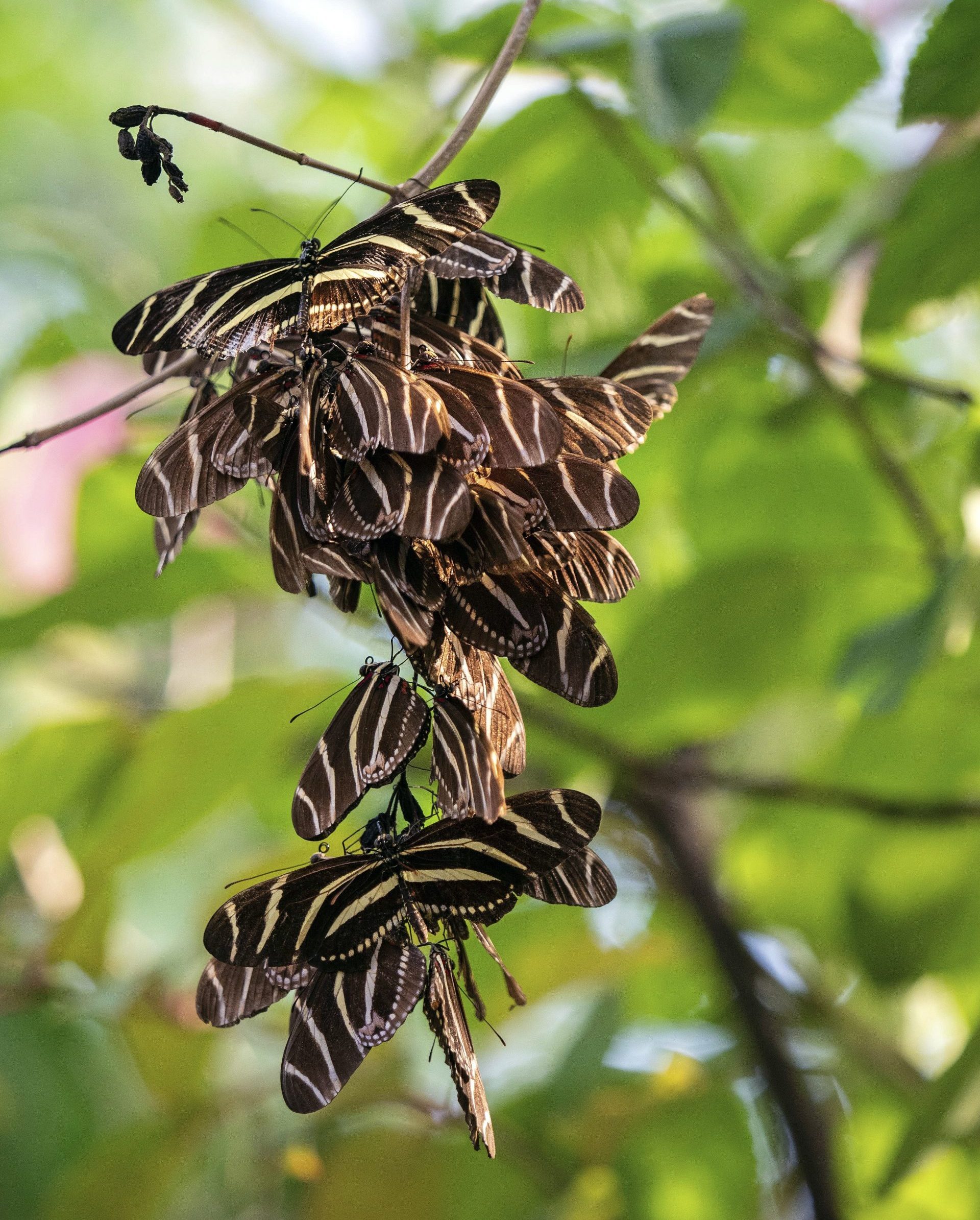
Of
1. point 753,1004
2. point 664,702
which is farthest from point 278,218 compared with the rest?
point 753,1004

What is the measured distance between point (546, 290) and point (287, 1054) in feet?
0.64

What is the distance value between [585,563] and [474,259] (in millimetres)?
76

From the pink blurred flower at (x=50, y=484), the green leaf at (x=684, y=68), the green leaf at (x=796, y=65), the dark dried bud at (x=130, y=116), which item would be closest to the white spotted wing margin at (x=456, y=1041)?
the dark dried bud at (x=130, y=116)

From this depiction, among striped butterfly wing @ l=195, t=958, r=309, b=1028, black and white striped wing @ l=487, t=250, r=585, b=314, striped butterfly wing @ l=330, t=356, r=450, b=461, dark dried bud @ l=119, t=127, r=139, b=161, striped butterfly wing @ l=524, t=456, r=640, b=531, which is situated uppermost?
dark dried bud @ l=119, t=127, r=139, b=161

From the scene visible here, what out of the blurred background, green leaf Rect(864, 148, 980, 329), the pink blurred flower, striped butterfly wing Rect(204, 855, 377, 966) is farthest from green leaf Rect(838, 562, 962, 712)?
the pink blurred flower

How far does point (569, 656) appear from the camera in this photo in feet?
0.92

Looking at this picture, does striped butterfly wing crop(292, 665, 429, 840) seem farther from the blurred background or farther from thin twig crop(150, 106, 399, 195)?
the blurred background

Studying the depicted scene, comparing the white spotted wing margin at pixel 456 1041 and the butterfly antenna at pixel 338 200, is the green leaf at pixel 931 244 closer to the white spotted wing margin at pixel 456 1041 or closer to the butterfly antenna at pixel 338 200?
the butterfly antenna at pixel 338 200

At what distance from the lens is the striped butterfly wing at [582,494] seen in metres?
0.26

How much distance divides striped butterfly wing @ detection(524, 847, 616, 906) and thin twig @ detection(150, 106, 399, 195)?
6.7 inches

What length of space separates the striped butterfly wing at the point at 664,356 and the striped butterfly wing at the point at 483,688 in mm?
104

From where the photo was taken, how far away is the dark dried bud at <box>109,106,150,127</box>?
28cm

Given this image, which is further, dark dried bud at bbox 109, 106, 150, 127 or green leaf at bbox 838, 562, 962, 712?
green leaf at bbox 838, 562, 962, 712

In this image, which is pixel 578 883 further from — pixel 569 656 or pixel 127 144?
pixel 127 144
